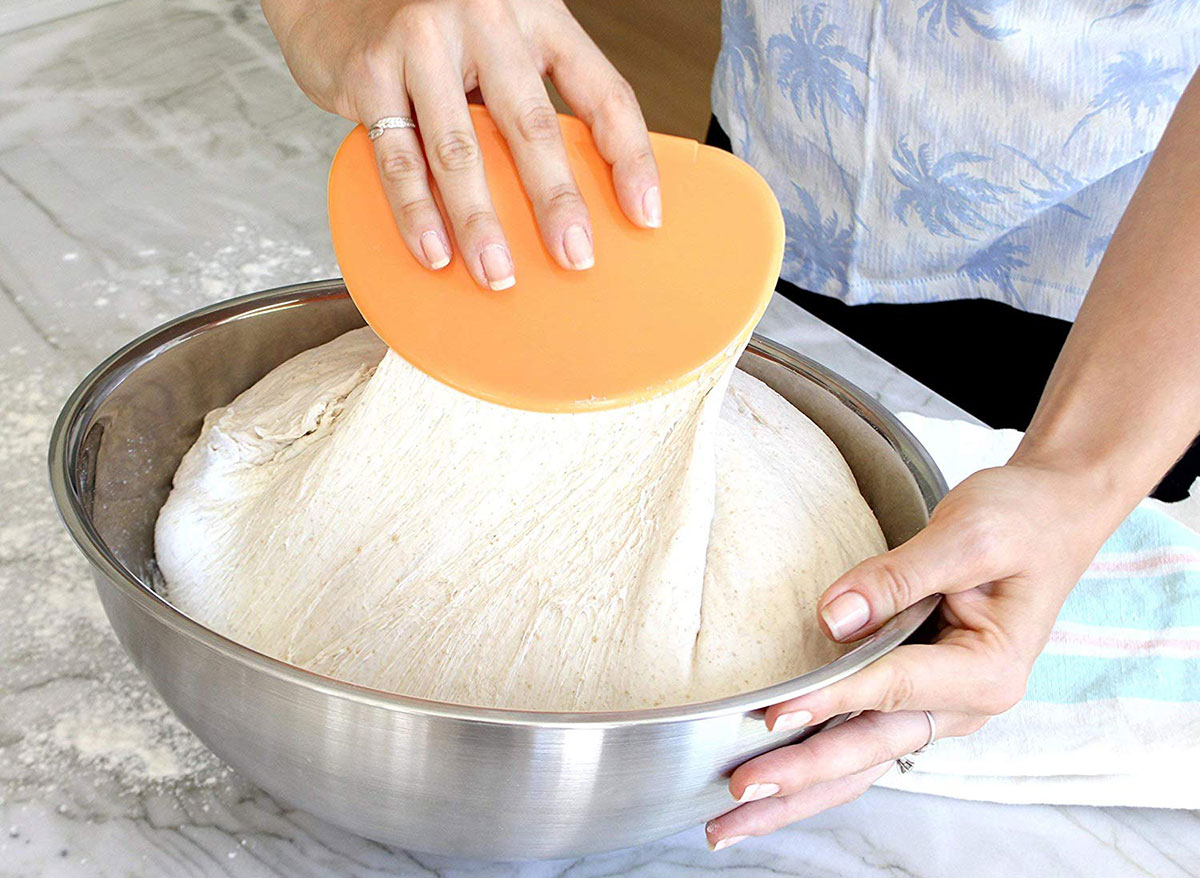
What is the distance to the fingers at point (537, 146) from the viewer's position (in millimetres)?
609

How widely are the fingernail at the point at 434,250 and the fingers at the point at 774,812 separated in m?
0.34

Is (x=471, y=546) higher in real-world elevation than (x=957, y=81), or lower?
lower

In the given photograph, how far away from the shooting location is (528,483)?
0.67 metres

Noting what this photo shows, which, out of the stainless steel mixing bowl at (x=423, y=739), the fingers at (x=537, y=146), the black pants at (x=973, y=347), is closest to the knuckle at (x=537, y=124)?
the fingers at (x=537, y=146)

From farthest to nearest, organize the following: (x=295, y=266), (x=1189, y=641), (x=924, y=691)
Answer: (x=295, y=266) < (x=1189, y=641) < (x=924, y=691)

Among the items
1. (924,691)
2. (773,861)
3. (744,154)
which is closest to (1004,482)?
(924,691)

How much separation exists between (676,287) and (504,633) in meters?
0.22

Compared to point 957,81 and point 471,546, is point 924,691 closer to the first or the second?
point 471,546

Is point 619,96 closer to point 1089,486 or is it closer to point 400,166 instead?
point 400,166

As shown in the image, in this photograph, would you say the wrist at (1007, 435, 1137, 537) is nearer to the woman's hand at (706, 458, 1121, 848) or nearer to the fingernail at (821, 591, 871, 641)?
the woman's hand at (706, 458, 1121, 848)

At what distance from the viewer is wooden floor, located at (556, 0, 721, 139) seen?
2.97m

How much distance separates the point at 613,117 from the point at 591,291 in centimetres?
13

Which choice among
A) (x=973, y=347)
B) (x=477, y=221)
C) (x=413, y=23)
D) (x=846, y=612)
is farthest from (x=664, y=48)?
(x=846, y=612)

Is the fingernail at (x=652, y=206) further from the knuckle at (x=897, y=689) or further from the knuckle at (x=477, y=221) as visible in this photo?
the knuckle at (x=897, y=689)
